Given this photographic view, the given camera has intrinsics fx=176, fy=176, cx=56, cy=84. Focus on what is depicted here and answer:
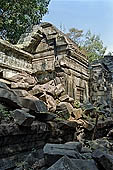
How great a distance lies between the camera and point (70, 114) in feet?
20.7

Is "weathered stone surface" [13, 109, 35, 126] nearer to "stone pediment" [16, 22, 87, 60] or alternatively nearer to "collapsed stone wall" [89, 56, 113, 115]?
"stone pediment" [16, 22, 87, 60]

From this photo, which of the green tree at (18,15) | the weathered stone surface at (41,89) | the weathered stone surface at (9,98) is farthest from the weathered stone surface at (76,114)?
the green tree at (18,15)

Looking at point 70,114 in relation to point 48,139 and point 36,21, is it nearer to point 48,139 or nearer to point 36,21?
point 48,139

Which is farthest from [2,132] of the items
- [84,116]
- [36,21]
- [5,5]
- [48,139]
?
[36,21]

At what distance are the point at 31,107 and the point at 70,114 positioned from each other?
2.31 meters

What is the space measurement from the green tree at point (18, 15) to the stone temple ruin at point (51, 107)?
918 cm

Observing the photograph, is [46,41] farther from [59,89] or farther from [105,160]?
[105,160]

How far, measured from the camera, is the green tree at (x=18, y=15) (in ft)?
53.9

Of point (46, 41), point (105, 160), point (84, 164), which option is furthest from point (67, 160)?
point (46, 41)

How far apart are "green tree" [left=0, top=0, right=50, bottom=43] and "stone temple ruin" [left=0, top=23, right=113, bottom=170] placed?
9180mm

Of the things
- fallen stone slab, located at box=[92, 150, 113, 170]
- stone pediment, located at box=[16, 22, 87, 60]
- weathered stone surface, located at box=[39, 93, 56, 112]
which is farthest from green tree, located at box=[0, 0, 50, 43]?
fallen stone slab, located at box=[92, 150, 113, 170]

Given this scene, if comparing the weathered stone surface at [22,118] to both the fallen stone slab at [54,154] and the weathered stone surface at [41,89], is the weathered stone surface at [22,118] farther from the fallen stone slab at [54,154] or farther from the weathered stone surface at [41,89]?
the weathered stone surface at [41,89]

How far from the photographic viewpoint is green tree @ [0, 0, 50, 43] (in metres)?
16.4

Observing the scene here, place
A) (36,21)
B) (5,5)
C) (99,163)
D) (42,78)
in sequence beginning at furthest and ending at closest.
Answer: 1. (36,21)
2. (5,5)
3. (42,78)
4. (99,163)
